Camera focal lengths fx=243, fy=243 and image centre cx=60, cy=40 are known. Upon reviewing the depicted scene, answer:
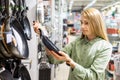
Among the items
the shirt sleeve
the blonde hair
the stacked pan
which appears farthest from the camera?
the blonde hair

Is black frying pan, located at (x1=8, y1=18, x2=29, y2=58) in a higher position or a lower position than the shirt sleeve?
higher

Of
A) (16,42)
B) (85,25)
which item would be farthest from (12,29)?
(85,25)

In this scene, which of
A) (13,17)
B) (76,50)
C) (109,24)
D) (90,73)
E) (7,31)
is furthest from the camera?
(109,24)

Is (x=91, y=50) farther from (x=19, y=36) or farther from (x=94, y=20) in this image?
(x=19, y=36)

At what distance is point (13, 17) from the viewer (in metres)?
1.82

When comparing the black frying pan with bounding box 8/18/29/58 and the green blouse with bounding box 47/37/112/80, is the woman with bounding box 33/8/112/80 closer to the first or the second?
the green blouse with bounding box 47/37/112/80

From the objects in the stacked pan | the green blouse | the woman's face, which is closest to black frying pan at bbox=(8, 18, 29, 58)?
the stacked pan

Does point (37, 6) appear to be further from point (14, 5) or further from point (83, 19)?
point (14, 5)

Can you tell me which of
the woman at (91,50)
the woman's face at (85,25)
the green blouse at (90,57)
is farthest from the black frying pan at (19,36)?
the woman's face at (85,25)

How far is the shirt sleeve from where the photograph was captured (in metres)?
2.24

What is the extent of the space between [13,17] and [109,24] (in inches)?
189

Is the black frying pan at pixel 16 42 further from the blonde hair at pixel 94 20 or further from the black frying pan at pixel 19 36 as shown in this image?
the blonde hair at pixel 94 20

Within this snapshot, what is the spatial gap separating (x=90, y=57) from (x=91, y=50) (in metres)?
0.07

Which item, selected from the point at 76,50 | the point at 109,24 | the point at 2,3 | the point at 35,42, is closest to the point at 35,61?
the point at 35,42
